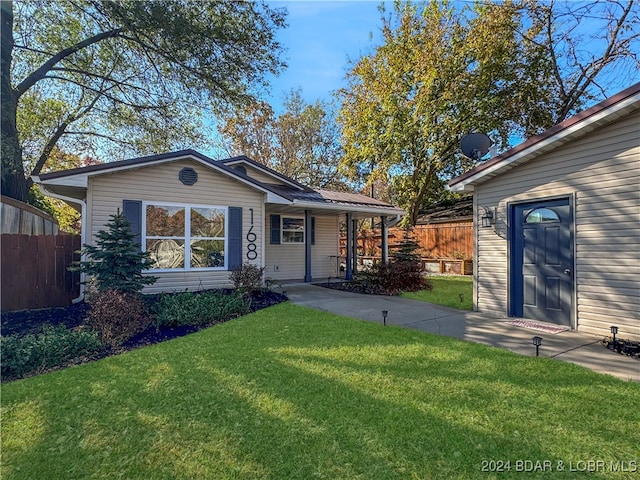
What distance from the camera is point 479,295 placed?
745 cm

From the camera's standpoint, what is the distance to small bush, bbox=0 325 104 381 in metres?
4.02

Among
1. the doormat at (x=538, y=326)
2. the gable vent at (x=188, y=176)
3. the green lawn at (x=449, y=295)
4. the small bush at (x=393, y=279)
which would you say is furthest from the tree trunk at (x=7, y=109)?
the doormat at (x=538, y=326)

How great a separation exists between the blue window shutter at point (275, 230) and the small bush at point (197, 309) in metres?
4.87

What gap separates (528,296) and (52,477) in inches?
285

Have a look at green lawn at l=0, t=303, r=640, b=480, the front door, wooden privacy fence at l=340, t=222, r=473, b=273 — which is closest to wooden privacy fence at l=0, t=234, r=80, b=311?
green lawn at l=0, t=303, r=640, b=480

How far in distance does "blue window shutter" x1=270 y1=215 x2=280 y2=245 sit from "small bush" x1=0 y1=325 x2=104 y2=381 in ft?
25.1

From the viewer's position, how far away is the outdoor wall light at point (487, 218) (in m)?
7.12

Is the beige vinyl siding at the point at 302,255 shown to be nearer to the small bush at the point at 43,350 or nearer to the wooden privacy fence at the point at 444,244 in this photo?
the wooden privacy fence at the point at 444,244

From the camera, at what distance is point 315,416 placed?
296cm

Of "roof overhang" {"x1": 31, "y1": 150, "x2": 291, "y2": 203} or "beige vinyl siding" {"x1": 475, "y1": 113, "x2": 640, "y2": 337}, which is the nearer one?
"beige vinyl siding" {"x1": 475, "y1": 113, "x2": 640, "y2": 337}

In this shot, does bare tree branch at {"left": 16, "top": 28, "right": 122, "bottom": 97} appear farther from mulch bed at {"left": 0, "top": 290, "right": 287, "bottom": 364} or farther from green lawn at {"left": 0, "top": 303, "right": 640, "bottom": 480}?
green lawn at {"left": 0, "top": 303, "right": 640, "bottom": 480}

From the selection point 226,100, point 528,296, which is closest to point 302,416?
point 528,296

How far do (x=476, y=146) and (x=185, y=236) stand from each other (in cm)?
777

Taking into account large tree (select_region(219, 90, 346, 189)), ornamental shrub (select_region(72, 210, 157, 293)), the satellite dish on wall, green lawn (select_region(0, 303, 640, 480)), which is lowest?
green lawn (select_region(0, 303, 640, 480))
